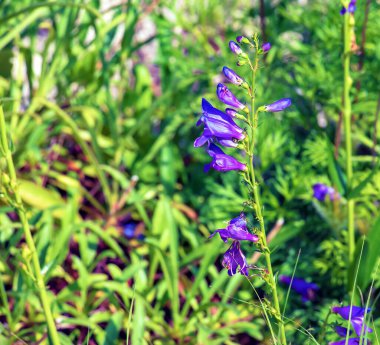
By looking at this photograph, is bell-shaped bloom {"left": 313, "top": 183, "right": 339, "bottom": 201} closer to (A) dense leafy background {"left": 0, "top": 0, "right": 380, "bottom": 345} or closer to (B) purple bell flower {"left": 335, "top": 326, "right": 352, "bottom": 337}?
(A) dense leafy background {"left": 0, "top": 0, "right": 380, "bottom": 345}

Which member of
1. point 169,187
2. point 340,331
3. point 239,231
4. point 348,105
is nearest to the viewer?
point 239,231

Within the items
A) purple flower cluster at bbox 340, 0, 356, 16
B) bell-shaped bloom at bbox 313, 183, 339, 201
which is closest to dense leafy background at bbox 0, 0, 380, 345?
bell-shaped bloom at bbox 313, 183, 339, 201

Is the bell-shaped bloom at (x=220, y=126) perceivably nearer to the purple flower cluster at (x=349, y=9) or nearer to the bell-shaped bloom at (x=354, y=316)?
the bell-shaped bloom at (x=354, y=316)

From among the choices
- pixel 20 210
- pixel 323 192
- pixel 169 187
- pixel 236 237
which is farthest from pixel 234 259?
pixel 169 187

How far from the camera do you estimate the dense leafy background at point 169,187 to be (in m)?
2.24

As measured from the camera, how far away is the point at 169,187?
9.21 feet

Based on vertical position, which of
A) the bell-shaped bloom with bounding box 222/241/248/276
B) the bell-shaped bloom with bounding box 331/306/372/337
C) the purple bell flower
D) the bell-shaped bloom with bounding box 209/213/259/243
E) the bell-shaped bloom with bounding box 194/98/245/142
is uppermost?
the bell-shaped bloom with bounding box 194/98/245/142

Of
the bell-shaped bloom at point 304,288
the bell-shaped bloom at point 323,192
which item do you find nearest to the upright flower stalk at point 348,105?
the bell-shaped bloom at point 323,192

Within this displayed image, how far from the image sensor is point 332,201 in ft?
7.39

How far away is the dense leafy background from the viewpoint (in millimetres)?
2244

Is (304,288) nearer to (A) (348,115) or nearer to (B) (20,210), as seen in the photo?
(A) (348,115)

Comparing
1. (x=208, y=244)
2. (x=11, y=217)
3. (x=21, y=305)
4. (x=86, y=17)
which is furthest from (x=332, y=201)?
(x=86, y=17)

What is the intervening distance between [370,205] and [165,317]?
2.70 feet

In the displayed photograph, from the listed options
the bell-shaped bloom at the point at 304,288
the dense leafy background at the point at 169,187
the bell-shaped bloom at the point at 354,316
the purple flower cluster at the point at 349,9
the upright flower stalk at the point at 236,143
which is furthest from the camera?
the bell-shaped bloom at the point at 304,288
